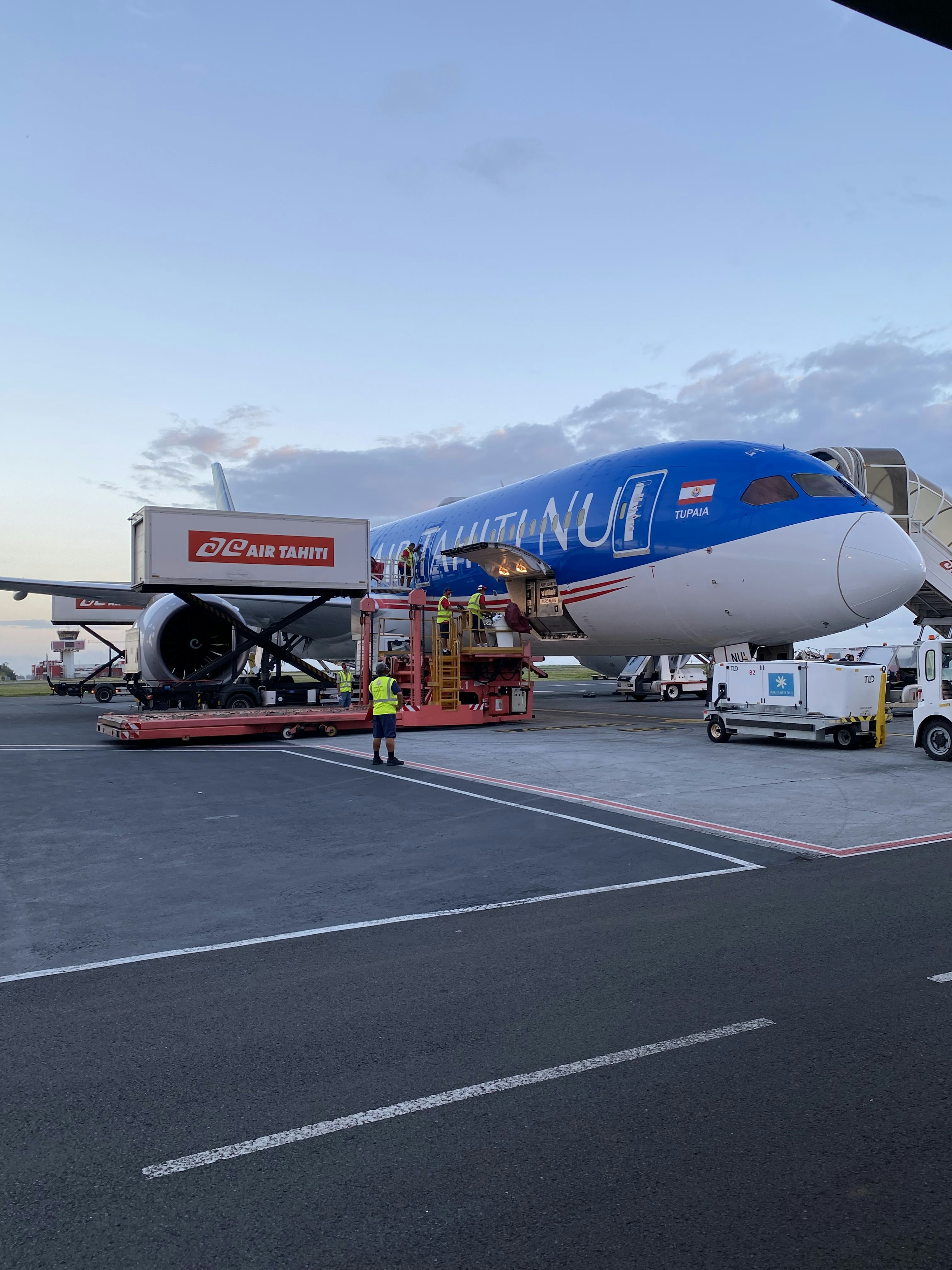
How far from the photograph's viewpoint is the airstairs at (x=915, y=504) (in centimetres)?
2938

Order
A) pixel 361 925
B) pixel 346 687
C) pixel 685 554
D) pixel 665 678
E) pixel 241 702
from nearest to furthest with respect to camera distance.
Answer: pixel 361 925 → pixel 685 554 → pixel 241 702 → pixel 346 687 → pixel 665 678

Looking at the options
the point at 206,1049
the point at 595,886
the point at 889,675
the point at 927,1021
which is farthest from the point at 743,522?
the point at 889,675

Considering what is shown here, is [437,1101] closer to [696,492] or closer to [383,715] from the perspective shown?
[383,715]

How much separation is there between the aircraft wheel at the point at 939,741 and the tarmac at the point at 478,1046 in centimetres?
558

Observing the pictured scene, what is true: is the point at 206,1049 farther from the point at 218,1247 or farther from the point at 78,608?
the point at 78,608

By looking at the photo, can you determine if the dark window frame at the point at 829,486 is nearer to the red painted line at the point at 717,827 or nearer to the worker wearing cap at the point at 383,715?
the red painted line at the point at 717,827

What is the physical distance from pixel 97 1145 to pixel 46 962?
2.29 m

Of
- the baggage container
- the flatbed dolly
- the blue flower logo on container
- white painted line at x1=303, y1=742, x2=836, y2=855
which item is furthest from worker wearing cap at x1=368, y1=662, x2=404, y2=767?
the blue flower logo on container

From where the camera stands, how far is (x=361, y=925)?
581 centimetres

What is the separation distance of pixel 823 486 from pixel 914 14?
13988 millimetres

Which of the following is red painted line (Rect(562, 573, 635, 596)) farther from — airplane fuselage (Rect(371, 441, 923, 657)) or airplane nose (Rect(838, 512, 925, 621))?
airplane nose (Rect(838, 512, 925, 621))

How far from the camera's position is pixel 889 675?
29203mm

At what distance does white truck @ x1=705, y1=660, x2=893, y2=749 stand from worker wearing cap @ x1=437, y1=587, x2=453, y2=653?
5.48 m

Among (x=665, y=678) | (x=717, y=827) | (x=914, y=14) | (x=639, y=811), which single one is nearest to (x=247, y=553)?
(x=639, y=811)
